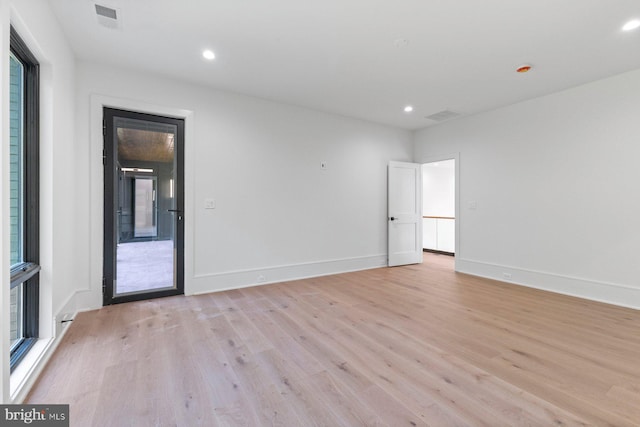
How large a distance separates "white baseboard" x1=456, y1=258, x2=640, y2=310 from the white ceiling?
2.56 meters

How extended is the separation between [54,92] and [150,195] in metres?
1.47

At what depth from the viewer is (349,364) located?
208 centimetres

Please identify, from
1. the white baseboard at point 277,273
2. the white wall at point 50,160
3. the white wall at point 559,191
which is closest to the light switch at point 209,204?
the white baseboard at point 277,273

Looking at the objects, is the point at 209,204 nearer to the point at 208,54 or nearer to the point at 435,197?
the point at 208,54

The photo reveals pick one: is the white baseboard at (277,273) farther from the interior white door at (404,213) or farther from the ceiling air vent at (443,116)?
the ceiling air vent at (443,116)

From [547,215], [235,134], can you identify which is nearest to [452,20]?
[235,134]

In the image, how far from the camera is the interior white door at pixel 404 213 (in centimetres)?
553

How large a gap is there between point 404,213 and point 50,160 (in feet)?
17.1

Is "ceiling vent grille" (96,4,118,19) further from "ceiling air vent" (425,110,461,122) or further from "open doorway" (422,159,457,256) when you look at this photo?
"open doorway" (422,159,457,256)

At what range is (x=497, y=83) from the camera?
3.64 metres

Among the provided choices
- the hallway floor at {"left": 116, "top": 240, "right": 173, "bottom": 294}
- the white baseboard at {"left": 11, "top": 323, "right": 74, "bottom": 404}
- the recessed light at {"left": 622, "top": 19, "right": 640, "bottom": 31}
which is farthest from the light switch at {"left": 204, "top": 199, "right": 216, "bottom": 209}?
the recessed light at {"left": 622, "top": 19, "right": 640, "bottom": 31}

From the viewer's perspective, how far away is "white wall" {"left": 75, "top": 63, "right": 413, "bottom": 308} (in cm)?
320

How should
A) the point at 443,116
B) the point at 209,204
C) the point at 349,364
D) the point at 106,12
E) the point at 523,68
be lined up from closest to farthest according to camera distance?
the point at 349,364, the point at 106,12, the point at 523,68, the point at 209,204, the point at 443,116

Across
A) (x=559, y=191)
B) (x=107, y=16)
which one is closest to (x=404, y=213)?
(x=559, y=191)
